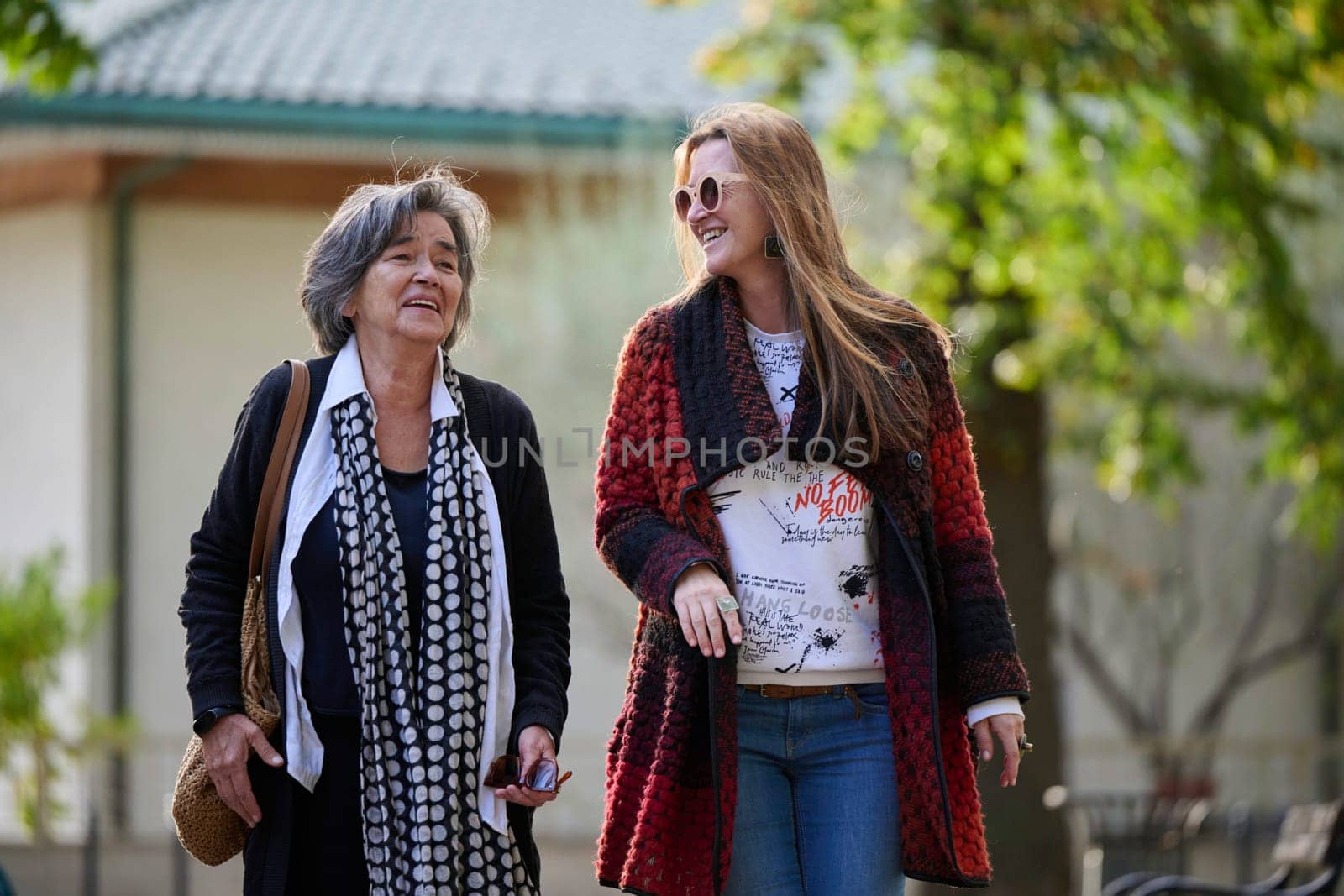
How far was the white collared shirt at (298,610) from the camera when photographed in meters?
3.40

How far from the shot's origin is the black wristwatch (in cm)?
336

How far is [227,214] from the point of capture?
11.9 m

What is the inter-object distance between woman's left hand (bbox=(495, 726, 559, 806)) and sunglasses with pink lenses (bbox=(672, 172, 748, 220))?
43.6 inches

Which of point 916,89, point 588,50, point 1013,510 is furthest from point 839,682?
point 588,50

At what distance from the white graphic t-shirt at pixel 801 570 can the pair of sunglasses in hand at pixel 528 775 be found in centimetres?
44

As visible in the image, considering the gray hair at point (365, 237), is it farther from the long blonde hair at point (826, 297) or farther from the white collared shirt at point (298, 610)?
the long blonde hair at point (826, 297)

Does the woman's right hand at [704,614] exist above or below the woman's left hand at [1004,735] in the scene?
above

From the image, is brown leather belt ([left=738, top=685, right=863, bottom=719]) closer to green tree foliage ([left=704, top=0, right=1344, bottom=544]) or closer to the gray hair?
the gray hair

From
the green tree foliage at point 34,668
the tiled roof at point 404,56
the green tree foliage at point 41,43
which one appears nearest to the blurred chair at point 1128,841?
the green tree foliage at point 41,43

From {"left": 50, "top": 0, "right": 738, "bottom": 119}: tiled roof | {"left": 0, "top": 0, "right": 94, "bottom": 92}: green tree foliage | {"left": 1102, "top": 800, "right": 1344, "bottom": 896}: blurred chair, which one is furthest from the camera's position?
{"left": 50, "top": 0, "right": 738, "bottom": 119}: tiled roof

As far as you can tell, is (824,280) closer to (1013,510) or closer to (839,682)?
(839,682)

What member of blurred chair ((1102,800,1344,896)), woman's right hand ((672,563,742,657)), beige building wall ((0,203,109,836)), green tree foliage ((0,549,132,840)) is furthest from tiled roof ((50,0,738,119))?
woman's right hand ((672,563,742,657))

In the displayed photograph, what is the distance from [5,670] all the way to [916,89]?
18.8 ft

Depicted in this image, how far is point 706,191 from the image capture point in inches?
139
